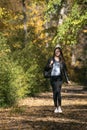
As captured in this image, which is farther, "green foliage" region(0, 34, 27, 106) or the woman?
"green foliage" region(0, 34, 27, 106)

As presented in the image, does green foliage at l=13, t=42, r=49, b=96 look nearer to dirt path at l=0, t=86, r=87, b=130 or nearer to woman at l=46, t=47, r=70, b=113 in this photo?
dirt path at l=0, t=86, r=87, b=130

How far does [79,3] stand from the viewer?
28078mm

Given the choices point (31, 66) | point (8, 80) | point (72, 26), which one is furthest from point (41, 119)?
point (31, 66)

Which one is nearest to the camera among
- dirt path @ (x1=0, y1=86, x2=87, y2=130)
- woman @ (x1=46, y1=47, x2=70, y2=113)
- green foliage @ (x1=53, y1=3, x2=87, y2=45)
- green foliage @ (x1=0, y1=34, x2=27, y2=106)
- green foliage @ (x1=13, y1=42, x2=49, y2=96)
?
dirt path @ (x1=0, y1=86, x2=87, y2=130)

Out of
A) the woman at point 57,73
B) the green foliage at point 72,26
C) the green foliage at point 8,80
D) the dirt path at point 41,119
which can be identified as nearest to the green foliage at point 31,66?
the green foliage at point 72,26

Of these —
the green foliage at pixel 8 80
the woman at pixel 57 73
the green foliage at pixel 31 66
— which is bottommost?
the green foliage at pixel 31 66

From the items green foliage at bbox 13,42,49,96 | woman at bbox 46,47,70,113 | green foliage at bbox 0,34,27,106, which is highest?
woman at bbox 46,47,70,113

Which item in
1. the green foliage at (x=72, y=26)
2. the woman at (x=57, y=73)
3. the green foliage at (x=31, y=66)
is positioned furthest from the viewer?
the green foliage at (x=31, y=66)

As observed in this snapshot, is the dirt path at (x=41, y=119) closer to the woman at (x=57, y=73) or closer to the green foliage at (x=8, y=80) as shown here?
the woman at (x=57, y=73)

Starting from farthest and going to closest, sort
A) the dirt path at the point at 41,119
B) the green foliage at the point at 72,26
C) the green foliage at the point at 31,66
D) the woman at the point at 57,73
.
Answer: the green foliage at the point at 31,66 → the green foliage at the point at 72,26 → the woman at the point at 57,73 → the dirt path at the point at 41,119

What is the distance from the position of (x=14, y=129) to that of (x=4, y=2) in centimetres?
3464

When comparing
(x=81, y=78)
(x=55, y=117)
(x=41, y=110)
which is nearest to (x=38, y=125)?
(x=55, y=117)

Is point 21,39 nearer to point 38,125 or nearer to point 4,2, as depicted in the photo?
point 4,2

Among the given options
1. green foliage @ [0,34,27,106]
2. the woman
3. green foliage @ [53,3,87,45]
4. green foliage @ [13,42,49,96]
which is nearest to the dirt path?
the woman
